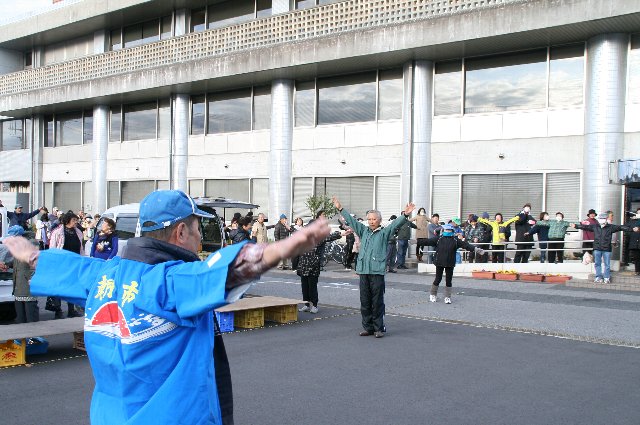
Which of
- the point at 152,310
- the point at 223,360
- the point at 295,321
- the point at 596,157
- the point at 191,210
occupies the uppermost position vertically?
the point at 596,157

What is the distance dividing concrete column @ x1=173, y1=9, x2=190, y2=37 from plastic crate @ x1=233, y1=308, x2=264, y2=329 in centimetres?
2124

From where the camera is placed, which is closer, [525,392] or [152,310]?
[152,310]

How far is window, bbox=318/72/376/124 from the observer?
23328mm

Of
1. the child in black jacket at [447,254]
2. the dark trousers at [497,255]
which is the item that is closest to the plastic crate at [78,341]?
the child in black jacket at [447,254]

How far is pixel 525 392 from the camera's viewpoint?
6820 millimetres

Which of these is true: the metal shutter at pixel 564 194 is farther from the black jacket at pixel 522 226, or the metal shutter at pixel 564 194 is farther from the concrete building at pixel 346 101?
the black jacket at pixel 522 226

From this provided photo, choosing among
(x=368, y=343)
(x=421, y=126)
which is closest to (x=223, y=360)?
(x=368, y=343)

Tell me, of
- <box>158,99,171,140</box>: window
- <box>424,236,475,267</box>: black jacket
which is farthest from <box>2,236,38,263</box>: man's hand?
<box>158,99,171,140</box>: window

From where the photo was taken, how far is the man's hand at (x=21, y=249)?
2.87 metres

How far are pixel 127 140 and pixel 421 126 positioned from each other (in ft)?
53.4

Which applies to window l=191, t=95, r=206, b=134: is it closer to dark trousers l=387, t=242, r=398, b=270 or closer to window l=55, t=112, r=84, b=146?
window l=55, t=112, r=84, b=146

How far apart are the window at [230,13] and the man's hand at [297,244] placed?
1032 inches

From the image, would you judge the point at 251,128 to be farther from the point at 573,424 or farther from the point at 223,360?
the point at 223,360

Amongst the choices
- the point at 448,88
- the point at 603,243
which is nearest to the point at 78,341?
the point at 603,243
